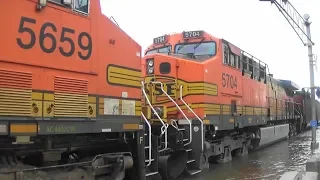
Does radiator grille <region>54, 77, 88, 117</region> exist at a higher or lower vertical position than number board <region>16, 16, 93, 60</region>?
lower

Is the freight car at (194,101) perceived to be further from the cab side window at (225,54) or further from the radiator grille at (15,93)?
the radiator grille at (15,93)

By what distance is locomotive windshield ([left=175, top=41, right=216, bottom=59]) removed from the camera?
1059 cm

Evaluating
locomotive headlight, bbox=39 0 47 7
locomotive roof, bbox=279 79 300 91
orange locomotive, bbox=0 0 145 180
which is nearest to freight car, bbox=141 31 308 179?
orange locomotive, bbox=0 0 145 180

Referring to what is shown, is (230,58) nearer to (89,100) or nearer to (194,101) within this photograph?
(194,101)

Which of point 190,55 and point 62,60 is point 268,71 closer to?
point 190,55

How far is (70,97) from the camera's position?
16.1ft

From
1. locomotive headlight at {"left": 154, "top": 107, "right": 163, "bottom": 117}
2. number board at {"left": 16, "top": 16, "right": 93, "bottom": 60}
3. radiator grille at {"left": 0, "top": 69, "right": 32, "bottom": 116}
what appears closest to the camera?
radiator grille at {"left": 0, "top": 69, "right": 32, "bottom": 116}

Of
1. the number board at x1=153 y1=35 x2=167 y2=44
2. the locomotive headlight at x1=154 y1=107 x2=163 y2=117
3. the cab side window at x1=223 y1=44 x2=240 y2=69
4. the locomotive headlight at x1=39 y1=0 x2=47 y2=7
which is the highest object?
the number board at x1=153 y1=35 x2=167 y2=44

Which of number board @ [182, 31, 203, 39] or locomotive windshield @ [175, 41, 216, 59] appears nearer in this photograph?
locomotive windshield @ [175, 41, 216, 59]

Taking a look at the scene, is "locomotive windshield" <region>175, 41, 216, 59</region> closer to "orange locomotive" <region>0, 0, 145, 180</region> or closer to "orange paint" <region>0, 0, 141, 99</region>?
"orange locomotive" <region>0, 0, 145, 180</region>

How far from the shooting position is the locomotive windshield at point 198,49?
34.8ft

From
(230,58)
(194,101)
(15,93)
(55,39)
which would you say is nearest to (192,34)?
(230,58)

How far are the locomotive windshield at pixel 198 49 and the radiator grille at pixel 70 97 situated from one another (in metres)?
5.97

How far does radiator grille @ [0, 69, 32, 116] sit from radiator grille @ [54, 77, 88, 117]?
0.43 metres
